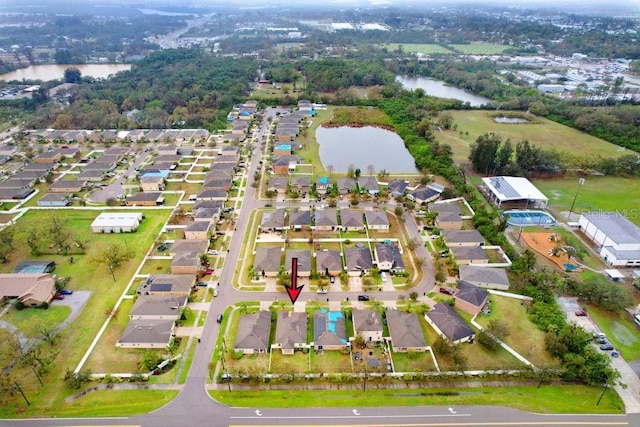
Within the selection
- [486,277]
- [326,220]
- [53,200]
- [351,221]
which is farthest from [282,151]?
[486,277]

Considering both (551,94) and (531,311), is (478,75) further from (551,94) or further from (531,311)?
(531,311)

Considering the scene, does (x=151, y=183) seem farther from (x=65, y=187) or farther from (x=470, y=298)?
(x=470, y=298)

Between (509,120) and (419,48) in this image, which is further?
(419,48)

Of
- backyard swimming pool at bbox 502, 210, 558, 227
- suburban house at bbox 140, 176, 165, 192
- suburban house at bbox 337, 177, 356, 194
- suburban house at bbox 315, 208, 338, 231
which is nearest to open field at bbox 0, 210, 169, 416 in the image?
suburban house at bbox 140, 176, 165, 192

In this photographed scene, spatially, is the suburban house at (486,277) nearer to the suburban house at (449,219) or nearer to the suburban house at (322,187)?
the suburban house at (449,219)

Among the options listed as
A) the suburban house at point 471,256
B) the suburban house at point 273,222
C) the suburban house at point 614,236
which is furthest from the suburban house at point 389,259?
the suburban house at point 614,236

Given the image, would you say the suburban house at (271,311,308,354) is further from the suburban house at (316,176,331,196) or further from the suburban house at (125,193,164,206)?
the suburban house at (125,193,164,206)
